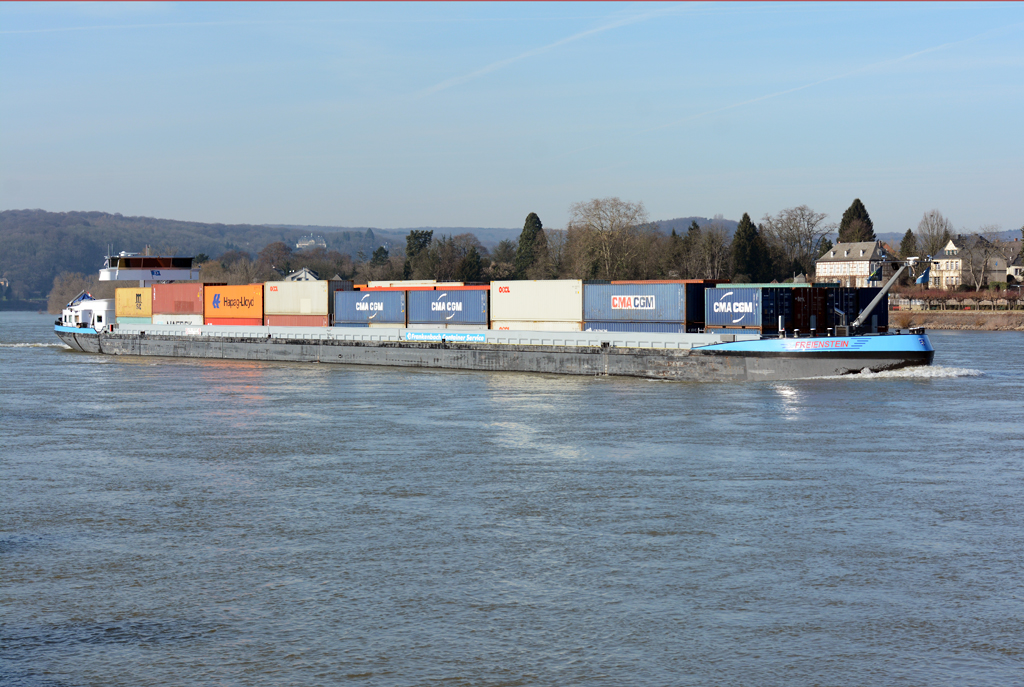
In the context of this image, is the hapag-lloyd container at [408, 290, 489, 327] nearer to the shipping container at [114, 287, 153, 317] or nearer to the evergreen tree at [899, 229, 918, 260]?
the shipping container at [114, 287, 153, 317]

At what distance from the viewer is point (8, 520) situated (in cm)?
1848

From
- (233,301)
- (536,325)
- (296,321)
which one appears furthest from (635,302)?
(233,301)

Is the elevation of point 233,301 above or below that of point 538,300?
above

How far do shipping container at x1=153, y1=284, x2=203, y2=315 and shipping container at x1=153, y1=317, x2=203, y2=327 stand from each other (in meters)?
0.24

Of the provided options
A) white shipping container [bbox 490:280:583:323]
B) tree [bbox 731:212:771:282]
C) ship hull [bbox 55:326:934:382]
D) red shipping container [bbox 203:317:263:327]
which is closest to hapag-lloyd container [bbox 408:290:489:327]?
white shipping container [bbox 490:280:583:323]

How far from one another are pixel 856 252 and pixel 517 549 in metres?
157

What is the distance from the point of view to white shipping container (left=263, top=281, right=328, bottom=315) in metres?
64.6

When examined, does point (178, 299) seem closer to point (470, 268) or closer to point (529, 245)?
point (470, 268)

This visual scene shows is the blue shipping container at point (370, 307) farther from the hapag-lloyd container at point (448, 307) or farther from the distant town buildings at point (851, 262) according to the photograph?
the distant town buildings at point (851, 262)

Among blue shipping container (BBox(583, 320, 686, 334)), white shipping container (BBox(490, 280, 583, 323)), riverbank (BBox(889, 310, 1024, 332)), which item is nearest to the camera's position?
blue shipping container (BBox(583, 320, 686, 334))

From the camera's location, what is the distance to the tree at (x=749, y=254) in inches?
5763

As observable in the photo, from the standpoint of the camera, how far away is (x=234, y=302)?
6994 centimetres

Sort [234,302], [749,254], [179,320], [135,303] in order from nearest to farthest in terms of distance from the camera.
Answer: [234,302] → [179,320] → [135,303] → [749,254]

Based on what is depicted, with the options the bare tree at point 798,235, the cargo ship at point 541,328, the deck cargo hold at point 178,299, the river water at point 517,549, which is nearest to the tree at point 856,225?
the bare tree at point 798,235
